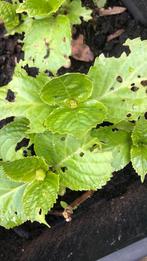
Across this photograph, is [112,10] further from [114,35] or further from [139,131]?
[139,131]

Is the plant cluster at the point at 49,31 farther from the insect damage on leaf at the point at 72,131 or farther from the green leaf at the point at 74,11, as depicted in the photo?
the insect damage on leaf at the point at 72,131

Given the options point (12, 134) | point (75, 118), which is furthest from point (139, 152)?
point (12, 134)

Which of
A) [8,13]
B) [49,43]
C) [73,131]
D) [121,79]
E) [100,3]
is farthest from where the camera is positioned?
[100,3]

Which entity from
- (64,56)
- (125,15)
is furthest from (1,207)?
(125,15)

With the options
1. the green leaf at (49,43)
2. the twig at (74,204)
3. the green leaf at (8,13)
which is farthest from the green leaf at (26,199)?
the green leaf at (8,13)

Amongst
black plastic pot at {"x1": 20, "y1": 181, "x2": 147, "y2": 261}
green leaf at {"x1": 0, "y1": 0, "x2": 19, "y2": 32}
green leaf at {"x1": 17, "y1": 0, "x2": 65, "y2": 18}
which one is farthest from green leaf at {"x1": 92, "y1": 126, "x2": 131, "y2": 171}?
green leaf at {"x1": 0, "y1": 0, "x2": 19, "y2": 32}

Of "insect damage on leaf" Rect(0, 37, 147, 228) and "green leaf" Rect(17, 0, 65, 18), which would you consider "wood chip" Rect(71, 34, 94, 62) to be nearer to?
"green leaf" Rect(17, 0, 65, 18)

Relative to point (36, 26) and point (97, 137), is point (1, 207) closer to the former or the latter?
point (97, 137)
